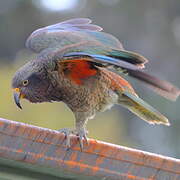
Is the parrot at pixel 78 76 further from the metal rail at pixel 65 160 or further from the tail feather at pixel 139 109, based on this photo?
the metal rail at pixel 65 160

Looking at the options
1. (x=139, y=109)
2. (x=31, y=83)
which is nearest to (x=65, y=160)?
(x=31, y=83)

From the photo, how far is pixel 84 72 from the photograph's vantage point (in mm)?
5660

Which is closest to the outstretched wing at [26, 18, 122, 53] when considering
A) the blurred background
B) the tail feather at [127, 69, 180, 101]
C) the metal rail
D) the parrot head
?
the parrot head

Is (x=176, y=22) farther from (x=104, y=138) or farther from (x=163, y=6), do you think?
(x=104, y=138)

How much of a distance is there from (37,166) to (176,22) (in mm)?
24276

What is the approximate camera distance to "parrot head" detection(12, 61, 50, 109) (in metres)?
5.78

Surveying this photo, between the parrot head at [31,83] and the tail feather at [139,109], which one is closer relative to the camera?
the parrot head at [31,83]

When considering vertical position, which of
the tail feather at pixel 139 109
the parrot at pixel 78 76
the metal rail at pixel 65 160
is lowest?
the tail feather at pixel 139 109

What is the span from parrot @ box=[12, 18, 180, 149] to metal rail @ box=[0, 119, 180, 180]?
3.85ft

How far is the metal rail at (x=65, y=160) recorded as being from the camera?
11.8 ft

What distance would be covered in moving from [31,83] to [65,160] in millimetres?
2216

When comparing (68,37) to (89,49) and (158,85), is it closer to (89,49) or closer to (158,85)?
(89,49)

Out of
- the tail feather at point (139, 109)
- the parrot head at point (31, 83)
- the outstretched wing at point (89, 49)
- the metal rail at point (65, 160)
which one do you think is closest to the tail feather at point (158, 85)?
the outstretched wing at point (89, 49)

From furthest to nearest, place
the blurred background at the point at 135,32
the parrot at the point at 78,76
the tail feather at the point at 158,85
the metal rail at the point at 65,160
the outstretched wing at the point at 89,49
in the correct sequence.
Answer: the blurred background at the point at 135,32 < the parrot at the point at 78,76 < the outstretched wing at the point at 89,49 < the tail feather at the point at 158,85 < the metal rail at the point at 65,160
